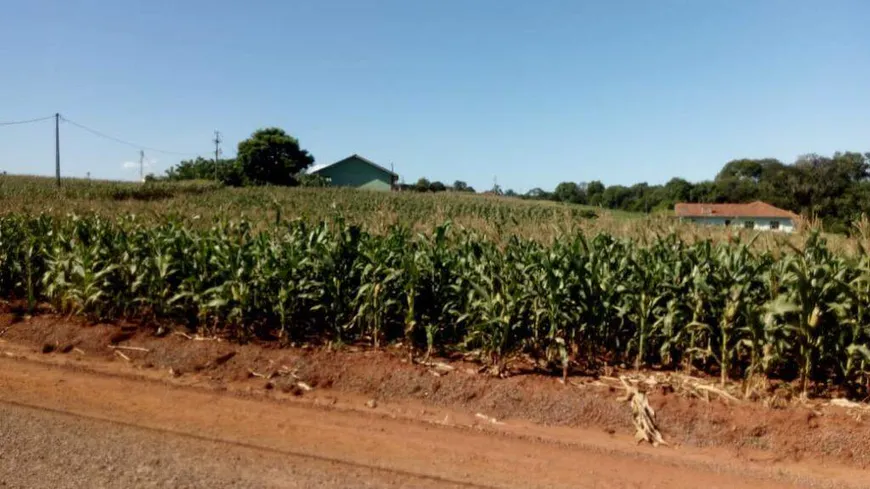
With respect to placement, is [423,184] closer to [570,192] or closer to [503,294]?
[570,192]

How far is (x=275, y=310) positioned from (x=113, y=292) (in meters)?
2.69

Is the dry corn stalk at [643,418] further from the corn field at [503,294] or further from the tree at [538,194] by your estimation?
the tree at [538,194]

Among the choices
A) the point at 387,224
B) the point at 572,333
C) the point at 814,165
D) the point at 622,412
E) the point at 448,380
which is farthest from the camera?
the point at 814,165

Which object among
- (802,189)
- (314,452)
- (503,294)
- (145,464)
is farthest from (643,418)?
(802,189)

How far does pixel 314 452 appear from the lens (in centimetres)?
492

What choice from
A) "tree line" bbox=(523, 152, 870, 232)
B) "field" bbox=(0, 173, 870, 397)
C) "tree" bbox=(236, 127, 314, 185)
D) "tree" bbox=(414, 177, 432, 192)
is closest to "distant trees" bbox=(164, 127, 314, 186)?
"tree" bbox=(236, 127, 314, 185)

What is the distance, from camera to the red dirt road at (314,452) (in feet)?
14.5

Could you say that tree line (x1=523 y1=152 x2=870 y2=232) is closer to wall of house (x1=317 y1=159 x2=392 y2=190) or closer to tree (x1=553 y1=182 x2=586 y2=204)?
tree (x1=553 y1=182 x2=586 y2=204)

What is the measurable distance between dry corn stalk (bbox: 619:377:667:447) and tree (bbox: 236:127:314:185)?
67.2 metres

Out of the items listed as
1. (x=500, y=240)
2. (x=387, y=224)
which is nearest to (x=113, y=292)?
(x=387, y=224)

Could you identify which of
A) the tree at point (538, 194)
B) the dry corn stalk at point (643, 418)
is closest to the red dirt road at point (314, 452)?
the dry corn stalk at point (643, 418)

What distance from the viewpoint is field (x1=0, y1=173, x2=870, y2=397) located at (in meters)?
6.03

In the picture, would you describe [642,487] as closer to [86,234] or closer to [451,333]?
[451,333]

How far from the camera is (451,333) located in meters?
7.35
